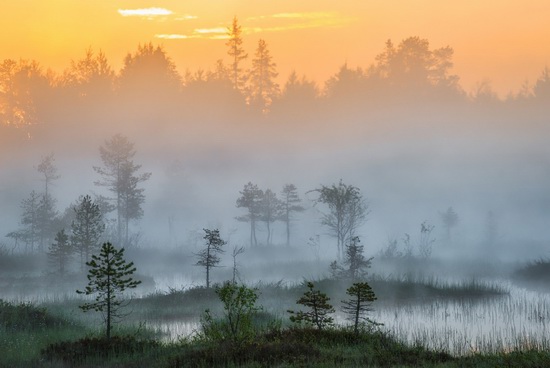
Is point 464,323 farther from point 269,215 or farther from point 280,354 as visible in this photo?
point 269,215

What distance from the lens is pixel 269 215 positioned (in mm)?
79375

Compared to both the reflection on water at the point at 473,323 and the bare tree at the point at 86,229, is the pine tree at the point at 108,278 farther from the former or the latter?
the bare tree at the point at 86,229

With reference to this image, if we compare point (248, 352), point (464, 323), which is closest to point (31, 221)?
point (464, 323)

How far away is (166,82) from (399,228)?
72.5m

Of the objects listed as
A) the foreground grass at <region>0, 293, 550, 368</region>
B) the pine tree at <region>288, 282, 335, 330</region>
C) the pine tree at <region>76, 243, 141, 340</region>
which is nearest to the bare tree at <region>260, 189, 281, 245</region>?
the pine tree at <region>288, 282, 335, 330</region>

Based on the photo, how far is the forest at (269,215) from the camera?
23.2 m

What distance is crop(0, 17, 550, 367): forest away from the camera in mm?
23203

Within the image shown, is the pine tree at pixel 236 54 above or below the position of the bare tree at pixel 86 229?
above

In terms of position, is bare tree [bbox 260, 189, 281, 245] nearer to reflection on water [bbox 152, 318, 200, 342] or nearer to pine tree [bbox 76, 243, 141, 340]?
reflection on water [bbox 152, 318, 200, 342]

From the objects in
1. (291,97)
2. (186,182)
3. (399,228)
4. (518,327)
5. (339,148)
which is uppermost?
(291,97)

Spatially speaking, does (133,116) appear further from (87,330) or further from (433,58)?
(87,330)

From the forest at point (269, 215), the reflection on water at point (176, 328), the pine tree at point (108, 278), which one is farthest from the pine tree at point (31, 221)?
the pine tree at point (108, 278)

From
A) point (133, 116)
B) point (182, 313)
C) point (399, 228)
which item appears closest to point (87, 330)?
point (182, 313)

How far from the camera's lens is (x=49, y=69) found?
543 feet
